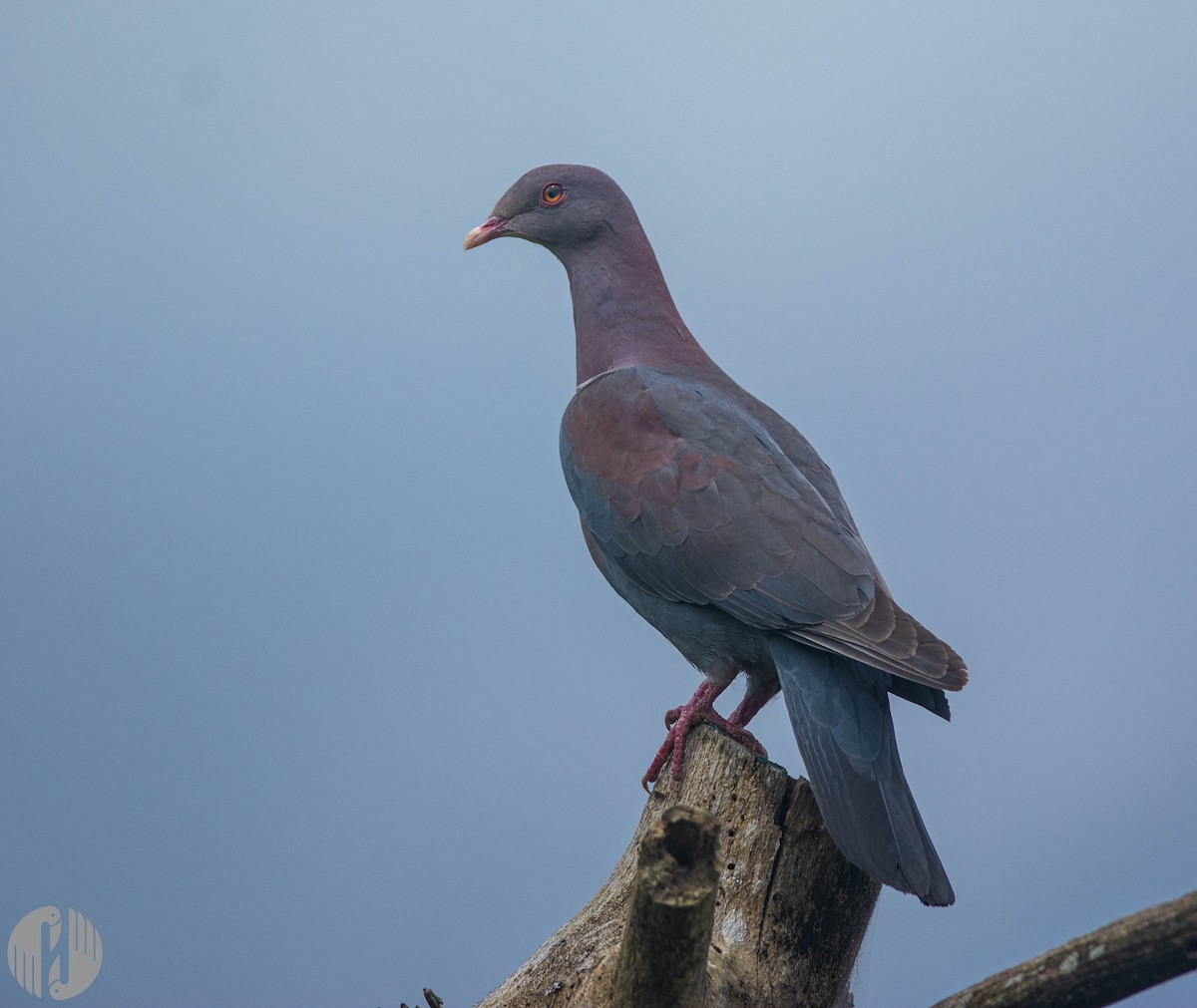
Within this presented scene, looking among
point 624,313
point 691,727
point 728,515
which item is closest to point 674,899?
point 691,727

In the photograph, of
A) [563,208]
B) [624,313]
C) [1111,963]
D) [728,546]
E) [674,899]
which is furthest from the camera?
[563,208]

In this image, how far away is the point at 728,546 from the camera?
10.8ft

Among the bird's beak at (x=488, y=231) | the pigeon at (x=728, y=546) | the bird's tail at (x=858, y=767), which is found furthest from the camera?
the bird's beak at (x=488, y=231)


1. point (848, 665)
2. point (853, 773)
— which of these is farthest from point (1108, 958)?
point (848, 665)

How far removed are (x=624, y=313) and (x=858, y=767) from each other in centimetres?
184

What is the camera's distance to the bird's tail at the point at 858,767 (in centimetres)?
268

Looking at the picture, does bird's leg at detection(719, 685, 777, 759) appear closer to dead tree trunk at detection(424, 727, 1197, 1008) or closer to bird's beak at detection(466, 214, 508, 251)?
dead tree trunk at detection(424, 727, 1197, 1008)

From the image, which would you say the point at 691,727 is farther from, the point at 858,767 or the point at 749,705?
the point at 858,767

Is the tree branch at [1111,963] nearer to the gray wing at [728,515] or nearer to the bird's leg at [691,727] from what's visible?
the gray wing at [728,515]

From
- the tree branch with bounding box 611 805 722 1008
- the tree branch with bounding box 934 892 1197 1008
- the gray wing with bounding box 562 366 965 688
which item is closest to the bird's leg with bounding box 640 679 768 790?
the gray wing with bounding box 562 366 965 688

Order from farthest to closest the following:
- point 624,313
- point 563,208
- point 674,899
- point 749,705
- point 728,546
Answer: point 563,208 → point 624,313 → point 749,705 → point 728,546 → point 674,899

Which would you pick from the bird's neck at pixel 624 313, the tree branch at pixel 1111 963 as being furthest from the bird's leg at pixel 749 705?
the tree branch at pixel 1111 963

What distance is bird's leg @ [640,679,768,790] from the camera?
3271 millimetres

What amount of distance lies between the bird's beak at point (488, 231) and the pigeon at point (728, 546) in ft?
0.51
